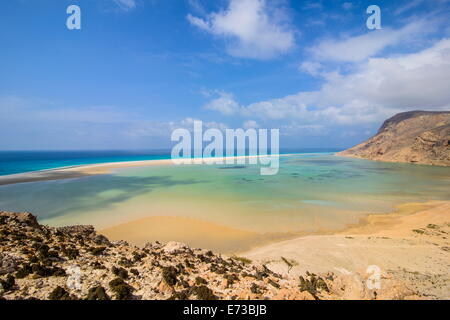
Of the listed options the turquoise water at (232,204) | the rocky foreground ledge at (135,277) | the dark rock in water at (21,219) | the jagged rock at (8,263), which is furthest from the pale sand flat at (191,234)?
the jagged rock at (8,263)

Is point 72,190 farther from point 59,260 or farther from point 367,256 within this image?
point 367,256

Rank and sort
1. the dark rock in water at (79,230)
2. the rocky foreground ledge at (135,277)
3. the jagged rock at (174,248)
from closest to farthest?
the rocky foreground ledge at (135,277)
the jagged rock at (174,248)
the dark rock in water at (79,230)

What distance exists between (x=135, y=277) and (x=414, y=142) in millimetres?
106697

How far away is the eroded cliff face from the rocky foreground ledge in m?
85.6

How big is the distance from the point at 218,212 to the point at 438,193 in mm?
29472

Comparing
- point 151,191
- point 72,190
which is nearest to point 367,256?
point 151,191

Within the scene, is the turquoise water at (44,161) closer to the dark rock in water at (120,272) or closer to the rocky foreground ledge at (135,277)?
the rocky foreground ledge at (135,277)

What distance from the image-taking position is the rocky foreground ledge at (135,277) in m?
5.54

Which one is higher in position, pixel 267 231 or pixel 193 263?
pixel 193 263

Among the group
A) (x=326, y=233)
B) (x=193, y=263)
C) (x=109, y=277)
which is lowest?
(x=326, y=233)

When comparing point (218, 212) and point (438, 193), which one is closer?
point (218, 212)

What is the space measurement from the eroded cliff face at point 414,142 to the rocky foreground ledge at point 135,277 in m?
85.6

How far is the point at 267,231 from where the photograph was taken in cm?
1449

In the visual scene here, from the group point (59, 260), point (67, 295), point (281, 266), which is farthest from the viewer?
point (281, 266)
